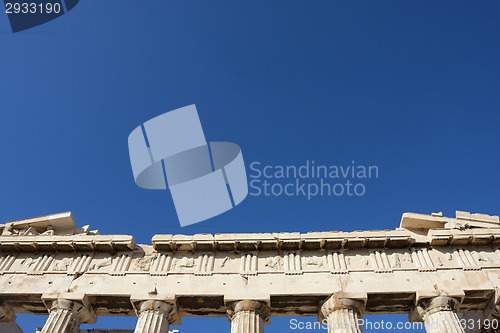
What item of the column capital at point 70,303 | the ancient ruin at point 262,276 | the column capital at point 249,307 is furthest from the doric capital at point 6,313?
the column capital at point 249,307

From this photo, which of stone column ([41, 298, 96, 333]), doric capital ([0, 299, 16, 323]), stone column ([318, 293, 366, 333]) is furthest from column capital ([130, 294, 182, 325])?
stone column ([318, 293, 366, 333])

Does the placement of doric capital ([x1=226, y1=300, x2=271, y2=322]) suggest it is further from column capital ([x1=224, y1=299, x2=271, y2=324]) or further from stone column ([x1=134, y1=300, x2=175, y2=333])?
stone column ([x1=134, y1=300, x2=175, y2=333])

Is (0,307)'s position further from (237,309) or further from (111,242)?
(237,309)

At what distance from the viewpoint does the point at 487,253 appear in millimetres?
16453

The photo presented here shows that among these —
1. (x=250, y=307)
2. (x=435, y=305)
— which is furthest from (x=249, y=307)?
(x=435, y=305)

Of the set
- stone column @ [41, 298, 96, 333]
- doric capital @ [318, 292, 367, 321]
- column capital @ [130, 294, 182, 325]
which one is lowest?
stone column @ [41, 298, 96, 333]

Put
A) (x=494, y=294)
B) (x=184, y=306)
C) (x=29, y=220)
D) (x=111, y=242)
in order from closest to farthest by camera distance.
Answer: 1. (x=494, y=294)
2. (x=184, y=306)
3. (x=111, y=242)
4. (x=29, y=220)

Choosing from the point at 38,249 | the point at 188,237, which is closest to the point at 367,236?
the point at 188,237

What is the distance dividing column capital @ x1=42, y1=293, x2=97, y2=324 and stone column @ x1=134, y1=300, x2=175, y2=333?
6.63 ft

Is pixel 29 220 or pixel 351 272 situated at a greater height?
pixel 29 220

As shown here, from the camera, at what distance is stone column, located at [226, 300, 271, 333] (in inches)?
579

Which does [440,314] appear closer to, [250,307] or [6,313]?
[250,307]

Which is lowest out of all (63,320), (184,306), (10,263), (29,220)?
(63,320)

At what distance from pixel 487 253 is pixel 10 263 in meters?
19.6
